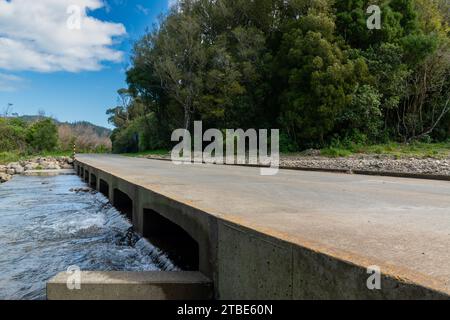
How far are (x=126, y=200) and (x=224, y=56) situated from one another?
60.7 ft

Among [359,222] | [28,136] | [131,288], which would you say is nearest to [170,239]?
[131,288]

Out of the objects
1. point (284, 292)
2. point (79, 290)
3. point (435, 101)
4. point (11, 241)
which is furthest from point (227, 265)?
point (435, 101)

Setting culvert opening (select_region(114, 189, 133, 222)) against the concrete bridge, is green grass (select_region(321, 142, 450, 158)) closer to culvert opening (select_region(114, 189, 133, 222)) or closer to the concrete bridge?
culvert opening (select_region(114, 189, 133, 222))

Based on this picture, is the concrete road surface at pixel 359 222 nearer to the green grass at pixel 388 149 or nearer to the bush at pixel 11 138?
the green grass at pixel 388 149

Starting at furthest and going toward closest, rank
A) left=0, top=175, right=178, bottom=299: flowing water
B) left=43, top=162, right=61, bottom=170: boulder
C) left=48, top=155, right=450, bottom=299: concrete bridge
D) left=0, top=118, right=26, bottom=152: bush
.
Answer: left=0, top=118, right=26, bottom=152: bush
left=43, top=162, right=61, bottom=170: boulder
left=0, top=175, right=178, bottom=299: flowing water
left=48, top=155, right=450, bottom=299: concrete bridge

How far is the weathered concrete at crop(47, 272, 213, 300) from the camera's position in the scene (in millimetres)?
3271

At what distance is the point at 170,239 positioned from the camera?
605 cm

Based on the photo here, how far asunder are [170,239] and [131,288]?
2.77 metres

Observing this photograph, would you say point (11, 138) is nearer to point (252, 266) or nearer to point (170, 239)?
point (170, 239)

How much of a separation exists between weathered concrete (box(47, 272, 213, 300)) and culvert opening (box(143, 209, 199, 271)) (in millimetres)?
1747

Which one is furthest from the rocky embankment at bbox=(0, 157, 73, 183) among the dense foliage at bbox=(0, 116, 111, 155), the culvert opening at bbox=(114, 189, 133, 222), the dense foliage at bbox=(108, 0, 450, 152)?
the dense foliage at bbox=(0, 116, 111, 155)

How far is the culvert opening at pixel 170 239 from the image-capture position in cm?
534

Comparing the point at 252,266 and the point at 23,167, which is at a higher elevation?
the point at 252,266

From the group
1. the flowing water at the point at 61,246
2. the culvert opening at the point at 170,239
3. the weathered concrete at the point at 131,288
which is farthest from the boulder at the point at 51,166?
the weathered concrete at the point at 131,288
